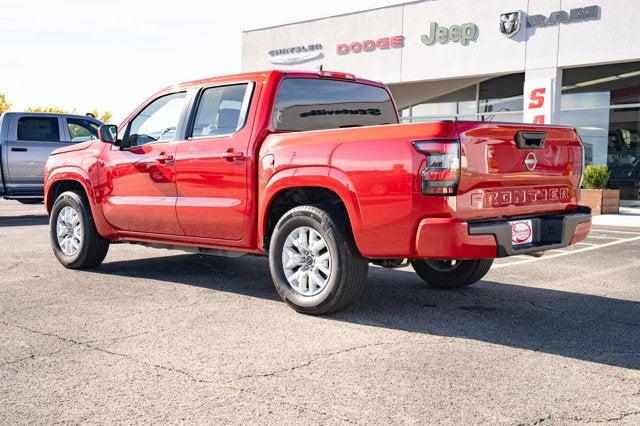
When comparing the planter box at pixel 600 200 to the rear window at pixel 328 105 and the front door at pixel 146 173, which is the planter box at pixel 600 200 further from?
the front door at pixel 146 173

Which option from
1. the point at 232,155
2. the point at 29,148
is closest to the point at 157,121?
the point at 232,155

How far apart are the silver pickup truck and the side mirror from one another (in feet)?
23.7

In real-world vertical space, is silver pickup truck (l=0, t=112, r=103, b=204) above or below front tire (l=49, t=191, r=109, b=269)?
above

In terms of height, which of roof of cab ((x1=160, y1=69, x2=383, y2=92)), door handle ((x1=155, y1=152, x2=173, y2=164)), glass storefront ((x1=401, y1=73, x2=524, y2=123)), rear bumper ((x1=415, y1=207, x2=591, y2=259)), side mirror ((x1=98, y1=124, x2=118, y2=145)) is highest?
glass storefront ((x1=401, y1=73, x2=524, y2=123))

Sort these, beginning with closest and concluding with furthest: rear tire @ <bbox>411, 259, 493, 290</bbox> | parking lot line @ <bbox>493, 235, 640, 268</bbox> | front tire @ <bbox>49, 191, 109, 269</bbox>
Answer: rear tire @ <bbox>411, 259, 493, 290</bbox>, front tire @ <bbox>49, 191, 109, 269</bbox>, parking lot line @ <bbox>493, 235, 640, 268</bbox>

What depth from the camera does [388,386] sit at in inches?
140

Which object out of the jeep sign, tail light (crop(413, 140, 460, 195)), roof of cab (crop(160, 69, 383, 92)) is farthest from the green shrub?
tail light (crop(413, 140, 460, 195))

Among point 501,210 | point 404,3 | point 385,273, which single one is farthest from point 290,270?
point 404,3

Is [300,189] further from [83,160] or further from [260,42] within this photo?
[260,42]

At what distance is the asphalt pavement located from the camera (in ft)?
10.7

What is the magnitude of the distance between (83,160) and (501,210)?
14.2 ft

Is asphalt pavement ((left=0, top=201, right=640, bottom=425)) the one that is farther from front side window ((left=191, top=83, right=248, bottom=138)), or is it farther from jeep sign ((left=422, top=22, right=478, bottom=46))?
jeep sign ((left=422, top=22, right=478, bottom=46))

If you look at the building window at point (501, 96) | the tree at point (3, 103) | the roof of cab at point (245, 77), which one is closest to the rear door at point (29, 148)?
the roof of cab at point (245, 77)

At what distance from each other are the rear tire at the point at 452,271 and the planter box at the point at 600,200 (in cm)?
1007
